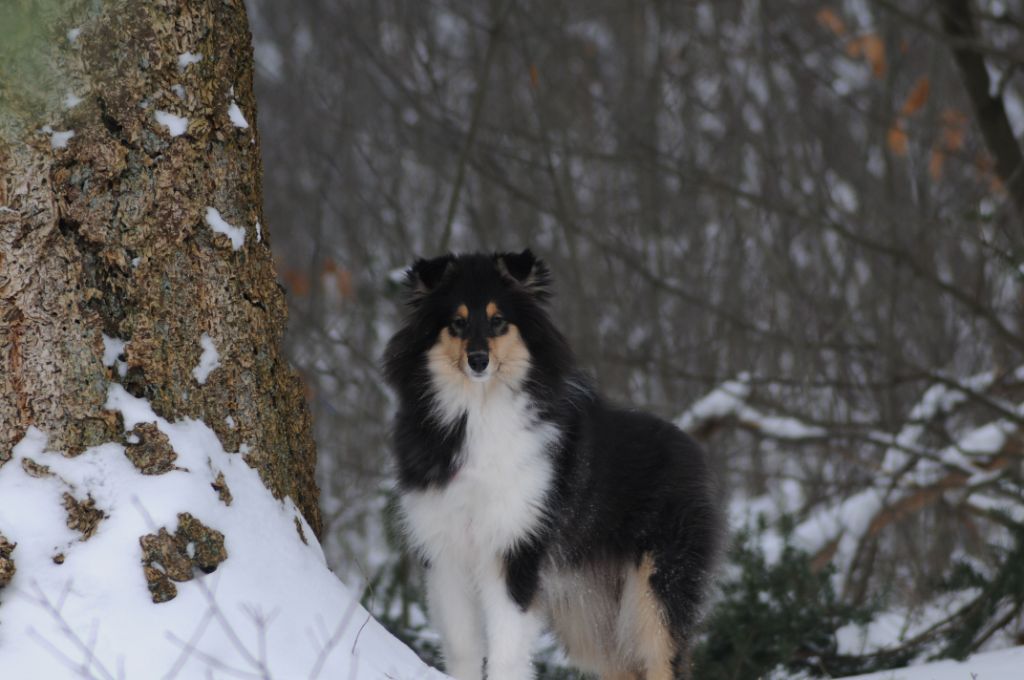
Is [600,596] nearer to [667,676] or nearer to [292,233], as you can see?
[667,676]

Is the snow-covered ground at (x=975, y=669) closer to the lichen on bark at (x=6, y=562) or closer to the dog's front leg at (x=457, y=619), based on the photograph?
the dog's front leg at (x=457, y=619)

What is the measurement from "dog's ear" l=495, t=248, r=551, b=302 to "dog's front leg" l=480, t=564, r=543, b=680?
1209 mm

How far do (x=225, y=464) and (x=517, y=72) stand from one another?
7506mm

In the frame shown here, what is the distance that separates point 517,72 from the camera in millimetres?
10523

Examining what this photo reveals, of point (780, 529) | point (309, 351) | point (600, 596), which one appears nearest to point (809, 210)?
point (780, 529)

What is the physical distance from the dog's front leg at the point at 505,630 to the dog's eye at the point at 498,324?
0.96 m

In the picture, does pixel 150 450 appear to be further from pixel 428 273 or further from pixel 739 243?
pixel 739 243

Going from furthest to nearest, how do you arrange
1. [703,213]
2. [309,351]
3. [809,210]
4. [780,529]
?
1. [703,213]
2. [309,351]
3. [809,210]
4. [780,529]

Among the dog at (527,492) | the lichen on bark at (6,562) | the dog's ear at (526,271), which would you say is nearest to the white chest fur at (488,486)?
the dog at (527,492)

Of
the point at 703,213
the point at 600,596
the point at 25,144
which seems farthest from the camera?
the point at 703,213

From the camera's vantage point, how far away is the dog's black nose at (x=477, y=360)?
4430 mm

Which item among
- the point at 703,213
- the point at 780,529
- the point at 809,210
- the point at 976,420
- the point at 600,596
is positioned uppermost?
the point at 703,213

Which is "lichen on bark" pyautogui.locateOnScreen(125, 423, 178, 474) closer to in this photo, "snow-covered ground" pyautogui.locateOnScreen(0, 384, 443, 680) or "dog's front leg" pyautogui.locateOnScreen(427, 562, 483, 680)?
"snow-covered ground" pyautogui.locateOnScreen(0, 384, 443, 680)

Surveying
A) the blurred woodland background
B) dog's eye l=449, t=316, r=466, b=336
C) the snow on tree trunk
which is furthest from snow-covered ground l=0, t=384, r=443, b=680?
the blurred woodland background
